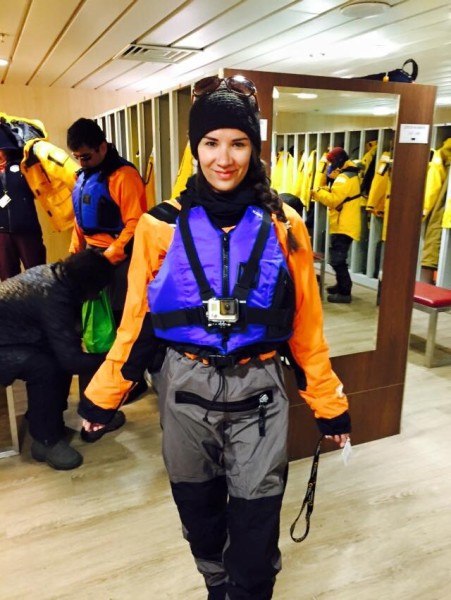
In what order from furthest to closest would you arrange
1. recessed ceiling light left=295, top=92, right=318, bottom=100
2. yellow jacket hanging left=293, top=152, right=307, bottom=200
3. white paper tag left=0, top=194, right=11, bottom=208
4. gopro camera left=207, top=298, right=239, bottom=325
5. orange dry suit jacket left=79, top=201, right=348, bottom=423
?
white paper tag left=0, top=194, right=11, bottom=208 → yellow jacket hanging left=293, top=152, right=307, bottom=200 → recessed ceiling light left=295, top=92, right=318, bottom=100 → orange dry suit jacket left=79, top=201, right=348, bottom=423 → gopro camera left=207, top=298, right=239, bottom=325

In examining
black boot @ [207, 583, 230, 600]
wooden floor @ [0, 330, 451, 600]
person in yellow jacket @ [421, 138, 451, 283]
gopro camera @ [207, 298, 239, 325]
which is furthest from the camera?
person in yellow jacket @ [421, 138, 451, 283]

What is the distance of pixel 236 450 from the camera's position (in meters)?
1.27

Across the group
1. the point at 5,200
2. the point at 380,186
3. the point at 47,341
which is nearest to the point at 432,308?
the point at 380,186

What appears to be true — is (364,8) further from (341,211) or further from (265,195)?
(265,195)

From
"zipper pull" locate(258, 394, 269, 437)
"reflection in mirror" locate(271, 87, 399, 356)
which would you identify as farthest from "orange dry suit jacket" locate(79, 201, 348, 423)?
"reflection in mirror" locate(271, 87, 399, 356)

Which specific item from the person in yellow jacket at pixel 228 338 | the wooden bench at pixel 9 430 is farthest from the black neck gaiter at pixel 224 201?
the wooden bench at pixel 9 430

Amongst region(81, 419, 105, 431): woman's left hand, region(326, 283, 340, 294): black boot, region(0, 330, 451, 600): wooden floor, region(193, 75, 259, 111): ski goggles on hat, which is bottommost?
region(0, 330, 451, 600): wooden floor

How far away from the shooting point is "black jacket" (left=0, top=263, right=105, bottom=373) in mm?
2248

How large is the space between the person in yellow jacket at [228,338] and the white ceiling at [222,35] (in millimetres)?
1277

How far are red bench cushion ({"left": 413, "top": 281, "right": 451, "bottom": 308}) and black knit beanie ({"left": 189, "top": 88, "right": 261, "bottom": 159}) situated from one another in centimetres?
269

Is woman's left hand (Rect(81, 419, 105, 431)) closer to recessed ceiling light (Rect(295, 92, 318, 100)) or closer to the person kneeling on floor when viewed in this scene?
the person kneeling on floor

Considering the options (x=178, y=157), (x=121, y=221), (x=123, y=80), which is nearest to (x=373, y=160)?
(x=178, y=157)

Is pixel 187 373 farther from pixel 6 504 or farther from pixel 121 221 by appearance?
pixel 121 221

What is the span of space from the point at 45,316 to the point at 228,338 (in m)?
1.32
